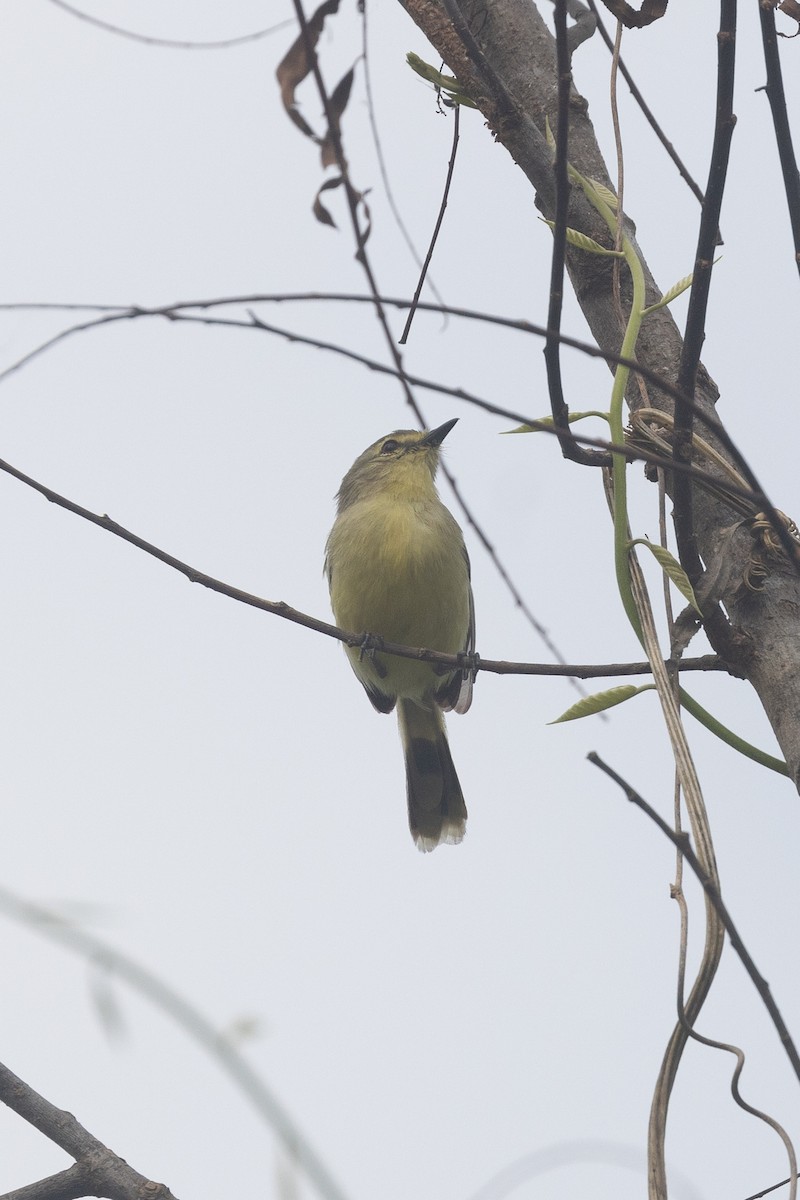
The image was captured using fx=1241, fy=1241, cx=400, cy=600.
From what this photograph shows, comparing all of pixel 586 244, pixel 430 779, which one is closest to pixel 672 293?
pixel 586 244

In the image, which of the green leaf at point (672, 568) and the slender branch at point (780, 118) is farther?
the green leaf at point (672, 568)

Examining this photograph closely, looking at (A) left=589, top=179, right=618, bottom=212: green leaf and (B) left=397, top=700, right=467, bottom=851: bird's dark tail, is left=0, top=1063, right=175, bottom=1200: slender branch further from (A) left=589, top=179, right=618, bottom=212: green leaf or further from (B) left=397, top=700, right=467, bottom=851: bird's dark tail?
(B) left=397, top=700, right=467, bottom=851: bird's dark tail

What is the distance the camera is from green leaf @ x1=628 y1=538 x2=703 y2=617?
8.02 ft

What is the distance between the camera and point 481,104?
2918 mm

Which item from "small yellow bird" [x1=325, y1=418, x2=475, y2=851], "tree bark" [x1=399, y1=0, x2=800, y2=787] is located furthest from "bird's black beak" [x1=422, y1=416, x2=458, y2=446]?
"tree bark" [x1=399, y1=0, x2=800, y2=787]

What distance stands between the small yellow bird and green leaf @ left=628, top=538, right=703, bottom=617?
3.32m

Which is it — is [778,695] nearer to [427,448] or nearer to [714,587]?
[714,587]

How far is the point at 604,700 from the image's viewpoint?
248cm

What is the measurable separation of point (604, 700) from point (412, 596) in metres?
3.31

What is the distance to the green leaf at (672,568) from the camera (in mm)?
2445

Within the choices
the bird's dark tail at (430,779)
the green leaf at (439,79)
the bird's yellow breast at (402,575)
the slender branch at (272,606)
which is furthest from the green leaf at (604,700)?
the bird's dark tail at (430,779)

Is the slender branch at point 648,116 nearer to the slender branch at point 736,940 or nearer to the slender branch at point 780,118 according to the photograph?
the slender branch at point 780,118

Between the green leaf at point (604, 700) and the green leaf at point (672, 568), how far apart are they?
191 millimetres

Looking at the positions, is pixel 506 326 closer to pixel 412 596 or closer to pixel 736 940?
pixel 736 940
